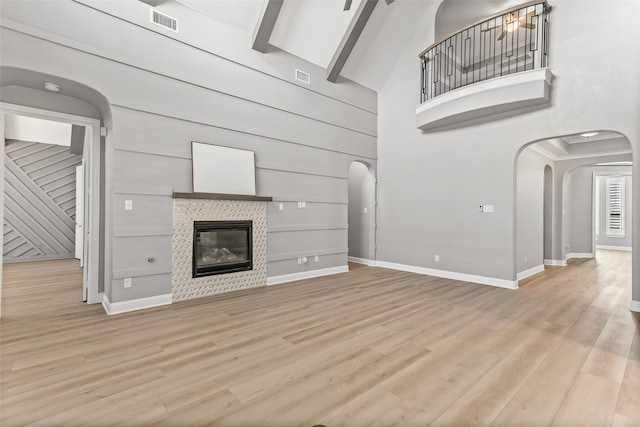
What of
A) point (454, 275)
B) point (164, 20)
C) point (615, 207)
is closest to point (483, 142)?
point (454, 275)

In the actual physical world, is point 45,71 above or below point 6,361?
above

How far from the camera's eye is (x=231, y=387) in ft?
6.69

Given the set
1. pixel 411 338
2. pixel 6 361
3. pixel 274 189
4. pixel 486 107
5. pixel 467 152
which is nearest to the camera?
pixel 6 361

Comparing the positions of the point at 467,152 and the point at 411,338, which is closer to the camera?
the point at 411,338

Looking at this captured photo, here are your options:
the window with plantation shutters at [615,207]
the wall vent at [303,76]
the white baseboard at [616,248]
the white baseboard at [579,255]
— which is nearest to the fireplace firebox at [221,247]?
the wall vent at [303,76]

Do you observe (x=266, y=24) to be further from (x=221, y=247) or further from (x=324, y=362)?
(x=324, y=362)

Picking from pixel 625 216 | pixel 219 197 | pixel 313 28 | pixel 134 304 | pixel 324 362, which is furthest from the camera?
pixel 625 216

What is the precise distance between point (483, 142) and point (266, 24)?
411 centimetres

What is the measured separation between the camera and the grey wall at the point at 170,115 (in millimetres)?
3377

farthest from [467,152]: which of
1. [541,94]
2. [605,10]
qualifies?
[605,10]

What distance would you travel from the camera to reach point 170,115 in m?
4.04

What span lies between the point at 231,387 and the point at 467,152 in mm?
5307

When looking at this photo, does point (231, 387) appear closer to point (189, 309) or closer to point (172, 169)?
point (189, 309)

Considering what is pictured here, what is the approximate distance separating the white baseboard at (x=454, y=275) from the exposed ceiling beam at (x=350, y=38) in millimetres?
4089
